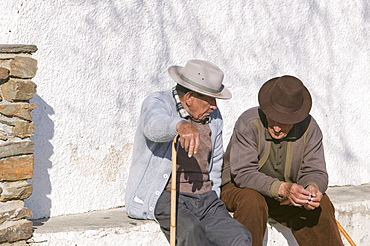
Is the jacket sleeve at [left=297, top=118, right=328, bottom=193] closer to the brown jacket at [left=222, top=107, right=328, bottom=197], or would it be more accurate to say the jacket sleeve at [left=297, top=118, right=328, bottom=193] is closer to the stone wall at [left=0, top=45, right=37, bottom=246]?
the brown jacket at [left=222, top=107, right=328, bottom=197]

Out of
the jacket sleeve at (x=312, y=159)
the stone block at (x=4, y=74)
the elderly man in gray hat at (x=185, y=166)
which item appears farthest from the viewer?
the jacket sleeve at (x=312, y=159)

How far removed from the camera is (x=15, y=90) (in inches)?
138

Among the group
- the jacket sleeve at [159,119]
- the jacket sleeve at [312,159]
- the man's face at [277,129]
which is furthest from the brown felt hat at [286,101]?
the jacket sleeve at [159,119]

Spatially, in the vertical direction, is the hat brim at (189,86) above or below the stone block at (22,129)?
above

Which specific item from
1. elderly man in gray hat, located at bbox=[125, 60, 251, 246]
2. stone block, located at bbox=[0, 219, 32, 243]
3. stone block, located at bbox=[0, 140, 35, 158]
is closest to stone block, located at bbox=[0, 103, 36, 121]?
stone block, located at bbox=[0, 140, 35, 158]

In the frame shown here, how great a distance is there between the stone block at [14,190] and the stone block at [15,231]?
0.13m

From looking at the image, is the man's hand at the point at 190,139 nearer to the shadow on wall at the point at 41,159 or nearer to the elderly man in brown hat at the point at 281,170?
the elderly man in brown hat at the point at 281,170

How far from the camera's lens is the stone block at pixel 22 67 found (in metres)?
3.50

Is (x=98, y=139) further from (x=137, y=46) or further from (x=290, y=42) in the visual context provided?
(x=290, y=42)

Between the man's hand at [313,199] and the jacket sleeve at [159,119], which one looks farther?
the man's hand at [313,199]

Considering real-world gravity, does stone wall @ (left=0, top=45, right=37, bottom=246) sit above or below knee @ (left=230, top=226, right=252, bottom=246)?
above

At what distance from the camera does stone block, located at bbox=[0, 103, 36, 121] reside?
11.5 feet

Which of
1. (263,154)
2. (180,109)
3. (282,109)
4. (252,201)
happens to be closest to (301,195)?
(252,201)

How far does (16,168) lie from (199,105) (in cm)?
113
